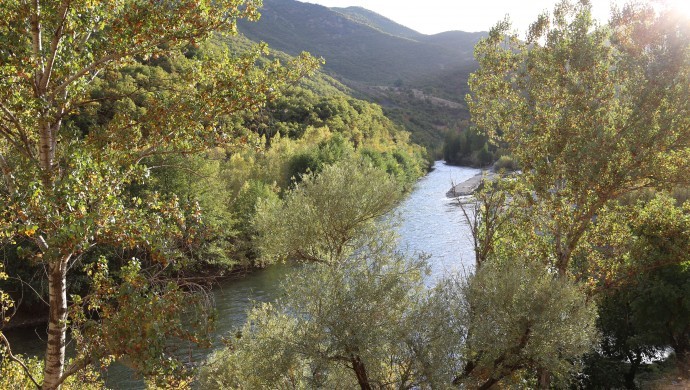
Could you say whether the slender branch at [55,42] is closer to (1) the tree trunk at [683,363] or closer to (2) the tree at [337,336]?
(2) the tree at [337,336]

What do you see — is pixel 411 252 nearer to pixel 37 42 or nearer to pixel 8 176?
pixel 37 42

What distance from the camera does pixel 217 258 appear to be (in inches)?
1534

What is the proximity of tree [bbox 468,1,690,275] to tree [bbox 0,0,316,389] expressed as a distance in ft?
40.7

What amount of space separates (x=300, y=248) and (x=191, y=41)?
14605mm

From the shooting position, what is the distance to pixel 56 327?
6531mm

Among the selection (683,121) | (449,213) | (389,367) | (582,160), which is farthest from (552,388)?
(449,213)

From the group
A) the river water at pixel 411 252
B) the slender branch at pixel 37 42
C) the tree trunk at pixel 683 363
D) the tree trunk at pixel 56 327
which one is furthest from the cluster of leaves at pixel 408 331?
the slender branch at pixel 37 42

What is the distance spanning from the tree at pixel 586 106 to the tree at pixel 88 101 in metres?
12.4

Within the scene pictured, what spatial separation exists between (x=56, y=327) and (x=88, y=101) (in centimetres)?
322

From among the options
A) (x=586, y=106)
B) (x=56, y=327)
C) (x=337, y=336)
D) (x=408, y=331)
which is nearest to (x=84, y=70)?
(x=56, y=327)

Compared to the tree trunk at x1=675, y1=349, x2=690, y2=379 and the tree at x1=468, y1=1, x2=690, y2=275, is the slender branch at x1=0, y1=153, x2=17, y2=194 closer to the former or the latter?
the tree at x1=468, y1=1, x2=690, y2=275

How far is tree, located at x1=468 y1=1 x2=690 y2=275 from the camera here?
16125mm

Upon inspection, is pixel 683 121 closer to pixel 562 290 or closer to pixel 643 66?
pixel 643 66

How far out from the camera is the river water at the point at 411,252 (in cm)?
2486
